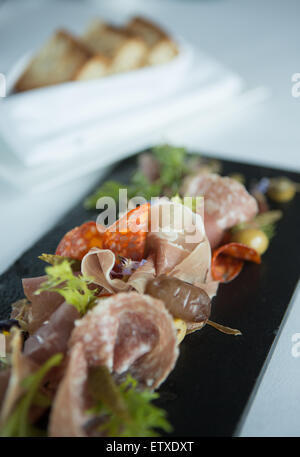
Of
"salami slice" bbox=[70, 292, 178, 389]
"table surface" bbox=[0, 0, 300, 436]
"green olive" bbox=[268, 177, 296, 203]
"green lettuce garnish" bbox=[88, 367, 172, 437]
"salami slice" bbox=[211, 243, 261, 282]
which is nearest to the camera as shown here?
"green lettuce garnish" bbox=[88, 367, 172, 437]

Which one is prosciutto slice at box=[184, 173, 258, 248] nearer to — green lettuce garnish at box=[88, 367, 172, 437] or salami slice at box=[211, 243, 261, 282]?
salami slice at box=[211, 243, 261, 282]

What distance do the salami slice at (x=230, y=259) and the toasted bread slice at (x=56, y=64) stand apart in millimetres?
1487

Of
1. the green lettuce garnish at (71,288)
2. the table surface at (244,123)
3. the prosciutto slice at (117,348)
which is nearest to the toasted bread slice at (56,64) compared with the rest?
the table surface at (244,123)

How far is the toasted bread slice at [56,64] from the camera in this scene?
261 centimetres

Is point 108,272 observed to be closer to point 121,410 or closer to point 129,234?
point 129,234

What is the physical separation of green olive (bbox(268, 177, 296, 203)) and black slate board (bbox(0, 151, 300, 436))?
0.07 metres

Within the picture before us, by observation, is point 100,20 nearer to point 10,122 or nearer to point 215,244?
point 10,122

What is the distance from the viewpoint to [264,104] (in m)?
3.01

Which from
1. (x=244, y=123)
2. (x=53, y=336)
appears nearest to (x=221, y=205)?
(x=53, y=336)

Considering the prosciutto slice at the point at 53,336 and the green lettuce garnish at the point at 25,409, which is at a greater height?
the prosciutto slice at the point at 53,336

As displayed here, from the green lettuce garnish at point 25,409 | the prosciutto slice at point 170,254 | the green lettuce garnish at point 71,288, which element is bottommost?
the green lettuce garnish at point 25,409

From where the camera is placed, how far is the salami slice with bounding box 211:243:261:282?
1558 mm

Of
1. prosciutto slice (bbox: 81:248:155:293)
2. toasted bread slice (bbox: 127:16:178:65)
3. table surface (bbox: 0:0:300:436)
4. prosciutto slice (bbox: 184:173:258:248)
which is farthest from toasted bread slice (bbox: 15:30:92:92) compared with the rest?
prosciutto slice (bbox: 81:248:155:293)

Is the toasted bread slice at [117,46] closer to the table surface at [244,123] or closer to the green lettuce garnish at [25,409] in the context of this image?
the table surface at [244,123]
